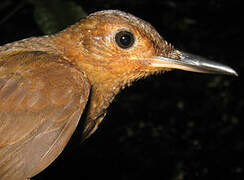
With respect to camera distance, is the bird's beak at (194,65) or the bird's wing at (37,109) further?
the bird's beak at (194,65)

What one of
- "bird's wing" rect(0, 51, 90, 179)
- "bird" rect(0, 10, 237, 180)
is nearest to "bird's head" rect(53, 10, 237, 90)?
"bird" rect(0, 10, 237, 180)

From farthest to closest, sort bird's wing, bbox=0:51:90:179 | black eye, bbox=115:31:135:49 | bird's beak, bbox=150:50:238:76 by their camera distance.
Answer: bird's beak, bbox=150:50:238:76 → black eye, bbox=115:31:135:49 → bird's wing, bbox=0:51:90:179

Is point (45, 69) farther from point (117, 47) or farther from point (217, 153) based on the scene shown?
point (217, 153)

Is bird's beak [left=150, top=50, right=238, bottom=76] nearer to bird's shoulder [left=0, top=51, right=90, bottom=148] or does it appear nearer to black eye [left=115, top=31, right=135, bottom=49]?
black eye [left=115, top=31, right=135, bottom=49]

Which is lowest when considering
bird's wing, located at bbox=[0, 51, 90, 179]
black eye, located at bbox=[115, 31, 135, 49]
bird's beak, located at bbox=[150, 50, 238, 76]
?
bird's wing, located at bbox=[0, 51, 90, 179]

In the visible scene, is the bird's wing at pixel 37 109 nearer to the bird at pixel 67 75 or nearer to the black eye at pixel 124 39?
the bird at pixel 67 75

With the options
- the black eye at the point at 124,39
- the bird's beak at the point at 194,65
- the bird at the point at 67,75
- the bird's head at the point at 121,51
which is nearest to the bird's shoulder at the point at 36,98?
the bird at the point at 67,75

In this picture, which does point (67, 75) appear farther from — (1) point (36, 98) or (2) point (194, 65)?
(2) point (194, 65)
